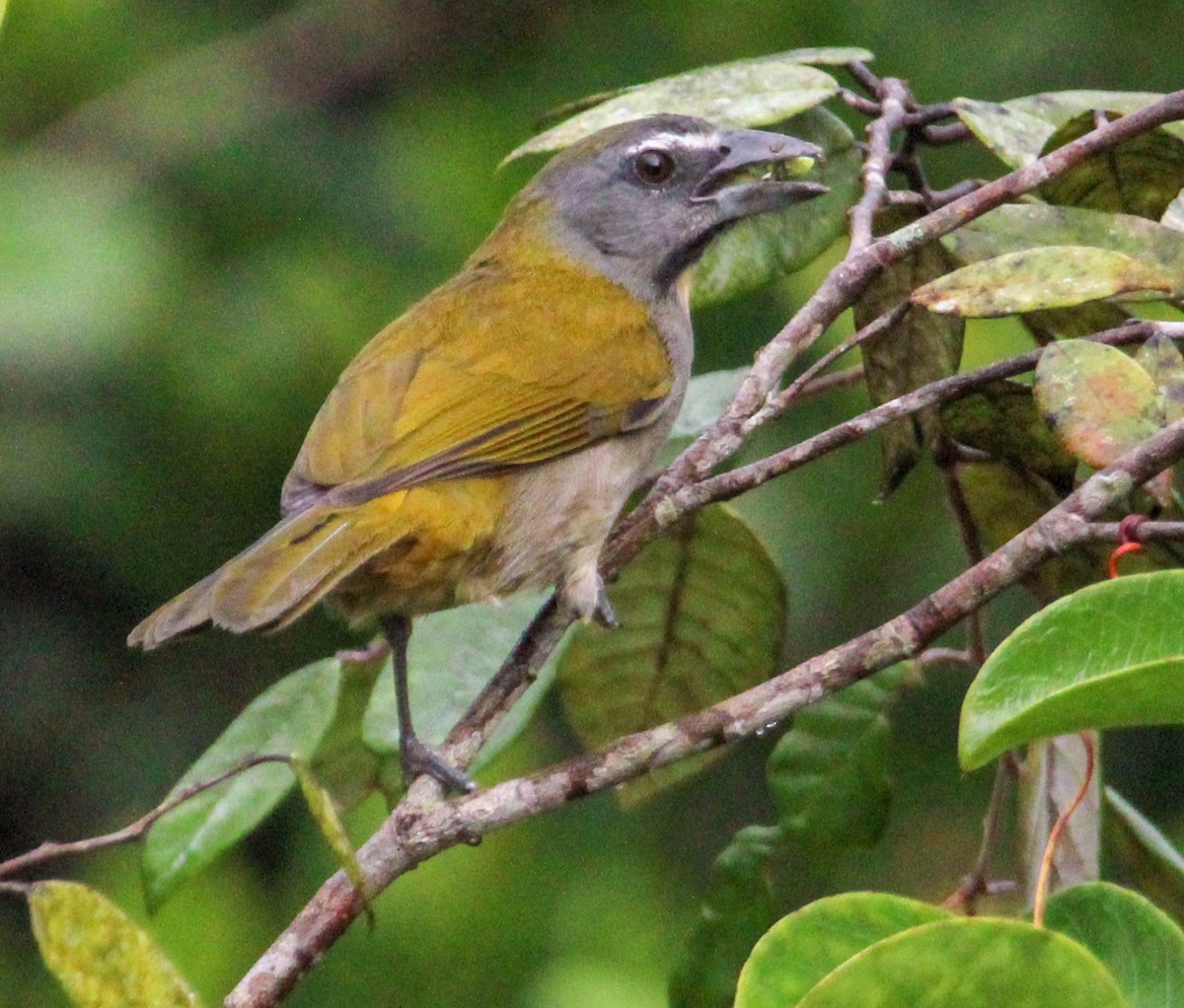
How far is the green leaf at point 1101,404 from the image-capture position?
6.51 ft

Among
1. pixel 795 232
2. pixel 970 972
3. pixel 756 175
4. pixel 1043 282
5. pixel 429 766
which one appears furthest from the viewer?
pixel 756 175

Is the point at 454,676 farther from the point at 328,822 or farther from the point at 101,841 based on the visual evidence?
the point at 328,822

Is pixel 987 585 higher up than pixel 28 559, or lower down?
higher up

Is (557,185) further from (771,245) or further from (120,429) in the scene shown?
(120,429)

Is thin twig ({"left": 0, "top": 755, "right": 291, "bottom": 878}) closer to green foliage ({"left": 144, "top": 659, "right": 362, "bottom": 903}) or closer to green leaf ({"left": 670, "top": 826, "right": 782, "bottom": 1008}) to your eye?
green foliage ({"left": 144, "top": 659, "right": 362, "bottom": 903})

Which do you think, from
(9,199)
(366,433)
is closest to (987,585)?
(366,433)

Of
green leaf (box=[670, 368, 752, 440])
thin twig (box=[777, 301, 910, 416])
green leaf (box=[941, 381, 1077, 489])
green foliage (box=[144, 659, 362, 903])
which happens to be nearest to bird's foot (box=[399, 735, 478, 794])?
green foliage (box=[144, 659, 362, 903])

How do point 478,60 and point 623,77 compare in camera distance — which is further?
point 478,60

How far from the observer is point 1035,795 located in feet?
7.93

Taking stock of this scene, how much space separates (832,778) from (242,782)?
0.90 m

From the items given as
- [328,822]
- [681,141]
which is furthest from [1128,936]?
[681,141]

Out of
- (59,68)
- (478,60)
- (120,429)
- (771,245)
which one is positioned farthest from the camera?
(478,60)

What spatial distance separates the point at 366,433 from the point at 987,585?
121 centimetres

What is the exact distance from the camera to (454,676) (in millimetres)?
2697
